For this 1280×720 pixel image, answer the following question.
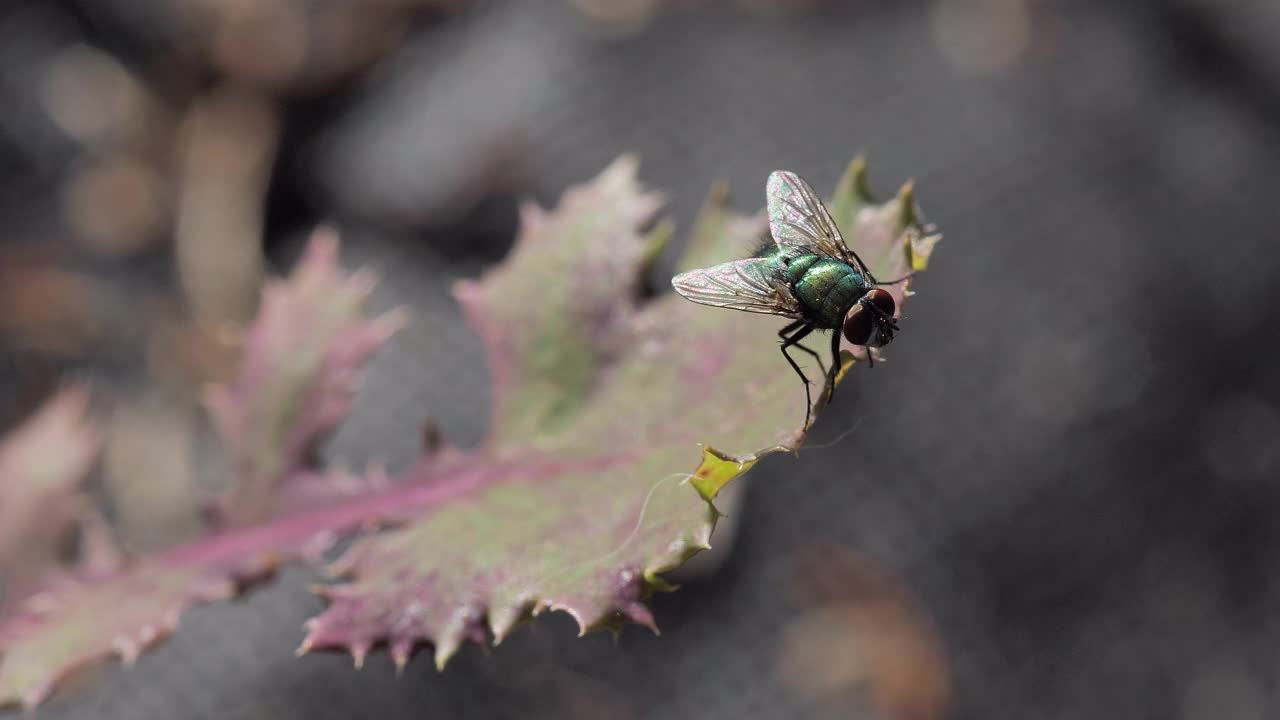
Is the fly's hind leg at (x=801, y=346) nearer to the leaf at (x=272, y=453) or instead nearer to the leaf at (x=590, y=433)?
the leaf at (x=590, y=433)

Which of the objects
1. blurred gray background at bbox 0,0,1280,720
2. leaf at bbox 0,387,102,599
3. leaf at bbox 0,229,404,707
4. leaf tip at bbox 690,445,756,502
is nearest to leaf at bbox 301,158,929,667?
leaf tip at bbox 690,445,756,502

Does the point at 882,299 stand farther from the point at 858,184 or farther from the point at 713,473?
the point at 713,473

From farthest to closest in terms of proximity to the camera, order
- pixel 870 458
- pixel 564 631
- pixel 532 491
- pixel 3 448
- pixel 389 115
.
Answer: pixel 389 115
pixel 870 458
pixel 564 631
pixel 3 448
pixel 532 491

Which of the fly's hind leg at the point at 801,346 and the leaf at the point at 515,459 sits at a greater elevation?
the fly's hind leg at the point at 801,346

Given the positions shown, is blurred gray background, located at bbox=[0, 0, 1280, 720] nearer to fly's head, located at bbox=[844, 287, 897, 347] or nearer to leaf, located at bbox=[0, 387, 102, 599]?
leaf, located at bbox=[0, 387, 102, 599]

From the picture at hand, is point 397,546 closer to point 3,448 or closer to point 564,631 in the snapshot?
point 3,448

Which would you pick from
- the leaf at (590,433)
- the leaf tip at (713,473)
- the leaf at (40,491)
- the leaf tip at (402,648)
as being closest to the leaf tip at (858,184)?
the leaf at (590,433)

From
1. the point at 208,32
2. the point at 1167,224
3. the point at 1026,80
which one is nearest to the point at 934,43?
the point at 1026,80

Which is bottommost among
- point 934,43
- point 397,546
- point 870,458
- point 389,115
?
point 870,458
